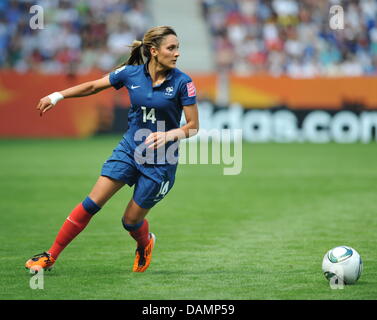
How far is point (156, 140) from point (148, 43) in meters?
0.92

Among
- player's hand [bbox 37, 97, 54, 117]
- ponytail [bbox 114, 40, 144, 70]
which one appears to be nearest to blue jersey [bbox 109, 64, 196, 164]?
ponytail [bbox 114, 40, 144, 70]

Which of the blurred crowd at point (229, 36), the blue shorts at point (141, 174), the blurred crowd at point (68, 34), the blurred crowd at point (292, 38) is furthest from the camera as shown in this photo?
the blurred crowd at point (292, 38)

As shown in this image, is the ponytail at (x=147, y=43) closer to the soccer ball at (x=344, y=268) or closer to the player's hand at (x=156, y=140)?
the player's hand at (x=156, y=140)

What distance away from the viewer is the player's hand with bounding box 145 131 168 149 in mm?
6766

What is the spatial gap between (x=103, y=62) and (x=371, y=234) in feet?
53.5

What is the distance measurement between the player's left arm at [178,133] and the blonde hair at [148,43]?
62 centimetres

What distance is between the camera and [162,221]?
419 inches

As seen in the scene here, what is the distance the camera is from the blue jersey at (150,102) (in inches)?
278

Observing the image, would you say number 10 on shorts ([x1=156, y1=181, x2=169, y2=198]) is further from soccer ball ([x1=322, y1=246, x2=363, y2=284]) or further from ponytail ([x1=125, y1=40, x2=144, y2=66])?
soccer ball ([x1=322, y1=246, x2=363, y2=284])

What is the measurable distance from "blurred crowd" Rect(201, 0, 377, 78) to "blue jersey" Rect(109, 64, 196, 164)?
17.5m

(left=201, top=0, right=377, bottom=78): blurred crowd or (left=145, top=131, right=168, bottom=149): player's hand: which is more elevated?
(left=201, top=0, right=377, bottom=78): blurred crowd

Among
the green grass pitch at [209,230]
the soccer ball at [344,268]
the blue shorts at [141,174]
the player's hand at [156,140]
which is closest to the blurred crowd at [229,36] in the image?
the green grass pitch at [209,230]
